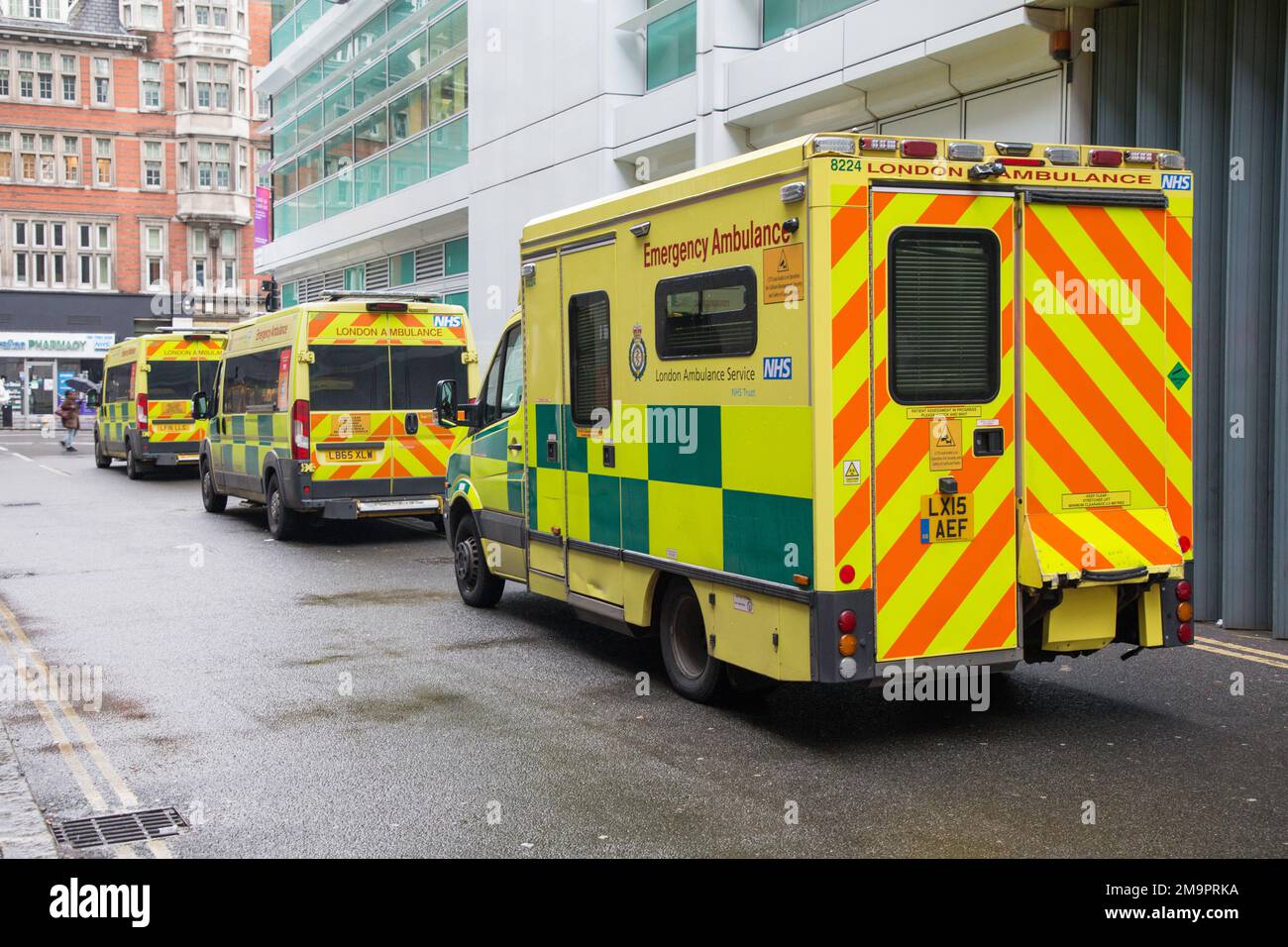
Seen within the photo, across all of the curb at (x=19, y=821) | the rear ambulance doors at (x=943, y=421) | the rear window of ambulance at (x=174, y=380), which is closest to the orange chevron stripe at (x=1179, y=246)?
the rear ambulance doors at (x=943, y=421)

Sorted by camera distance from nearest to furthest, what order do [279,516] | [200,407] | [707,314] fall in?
[707,314] → [279,516] → [200,407]

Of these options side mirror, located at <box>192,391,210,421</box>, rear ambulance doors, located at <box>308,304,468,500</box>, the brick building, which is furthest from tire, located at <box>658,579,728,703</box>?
the brick building

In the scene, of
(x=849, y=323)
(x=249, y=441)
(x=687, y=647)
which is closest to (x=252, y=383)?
(x=249, y=441)

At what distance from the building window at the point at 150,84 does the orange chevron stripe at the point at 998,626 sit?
190 feet

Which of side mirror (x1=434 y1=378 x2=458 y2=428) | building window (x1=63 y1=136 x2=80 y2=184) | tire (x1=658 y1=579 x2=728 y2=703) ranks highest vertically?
building window (x1=63 y1=136 x2=80 y2=184)

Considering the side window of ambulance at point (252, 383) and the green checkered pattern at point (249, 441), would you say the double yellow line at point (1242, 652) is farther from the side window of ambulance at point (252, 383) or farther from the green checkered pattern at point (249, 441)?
the side window of ambulance at point (252, 383)

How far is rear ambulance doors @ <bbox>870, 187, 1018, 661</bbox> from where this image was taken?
6145 mm

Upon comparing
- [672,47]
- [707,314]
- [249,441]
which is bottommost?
[249,441]

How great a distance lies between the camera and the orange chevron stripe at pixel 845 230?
599 cm

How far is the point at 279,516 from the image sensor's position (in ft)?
49.8

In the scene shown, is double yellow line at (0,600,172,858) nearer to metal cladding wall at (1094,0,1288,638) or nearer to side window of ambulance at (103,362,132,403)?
metal cladding wall at (1094,0,1288,638)

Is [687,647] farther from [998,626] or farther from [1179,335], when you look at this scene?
[1179,335]

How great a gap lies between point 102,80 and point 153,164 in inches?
154

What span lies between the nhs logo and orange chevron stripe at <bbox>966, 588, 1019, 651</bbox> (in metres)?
1.50
